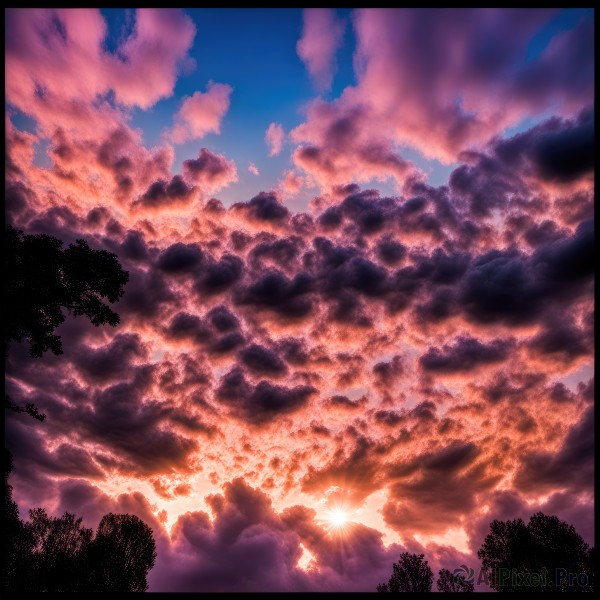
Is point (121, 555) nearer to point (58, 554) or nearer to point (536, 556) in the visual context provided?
point (58, 554)

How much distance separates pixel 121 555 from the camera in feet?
174

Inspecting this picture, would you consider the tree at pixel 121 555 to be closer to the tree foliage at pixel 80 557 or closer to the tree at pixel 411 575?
the tree foliage at pixel 80 557

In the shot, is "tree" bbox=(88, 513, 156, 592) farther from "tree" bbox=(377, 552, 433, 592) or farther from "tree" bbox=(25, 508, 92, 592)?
"tree" bbox=(377, 552, 433, 592)

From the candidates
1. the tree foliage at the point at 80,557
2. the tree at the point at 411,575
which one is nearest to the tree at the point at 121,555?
the tree foliage at the point at 80,557

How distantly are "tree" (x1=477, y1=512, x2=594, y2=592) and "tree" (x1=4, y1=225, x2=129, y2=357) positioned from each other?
53.4 metres

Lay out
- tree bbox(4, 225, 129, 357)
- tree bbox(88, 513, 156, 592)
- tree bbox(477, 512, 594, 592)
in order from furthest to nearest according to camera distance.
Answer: tree bbox(88, 513, 156, 592) → tree bbox(477, 512, 594, 592) → tree bbox(4, 225, 129, 357)

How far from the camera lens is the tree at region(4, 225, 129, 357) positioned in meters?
12.7

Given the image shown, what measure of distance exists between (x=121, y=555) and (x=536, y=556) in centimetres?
5489

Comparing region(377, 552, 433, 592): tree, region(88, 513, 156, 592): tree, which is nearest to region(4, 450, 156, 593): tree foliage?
region(88, 513, 156, 592): tree

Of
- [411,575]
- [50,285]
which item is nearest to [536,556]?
[411,575]
